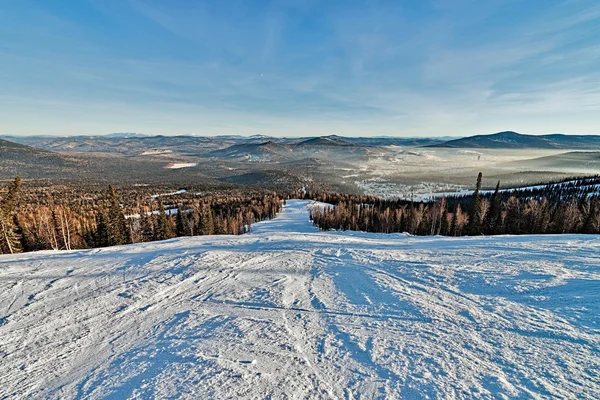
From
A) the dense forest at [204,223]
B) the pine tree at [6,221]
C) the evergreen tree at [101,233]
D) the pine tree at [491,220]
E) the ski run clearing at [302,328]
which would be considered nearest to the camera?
the ski run clearing at [302,328]

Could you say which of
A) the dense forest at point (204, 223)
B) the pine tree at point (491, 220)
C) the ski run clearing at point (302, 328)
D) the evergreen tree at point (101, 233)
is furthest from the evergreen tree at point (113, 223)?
the pine tree at point (491, 220)

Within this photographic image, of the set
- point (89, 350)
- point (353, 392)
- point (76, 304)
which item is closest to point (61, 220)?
point (76, 304)

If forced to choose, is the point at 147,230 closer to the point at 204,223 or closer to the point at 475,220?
the point at 204,223

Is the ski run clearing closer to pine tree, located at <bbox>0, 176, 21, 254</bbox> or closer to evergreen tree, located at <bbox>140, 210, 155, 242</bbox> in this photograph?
pine tree, located at <bbox>0, 176, 21, 254</bbox>

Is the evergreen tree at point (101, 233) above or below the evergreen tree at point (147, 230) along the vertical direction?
above

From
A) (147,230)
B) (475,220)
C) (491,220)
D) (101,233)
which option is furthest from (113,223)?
(491,220)

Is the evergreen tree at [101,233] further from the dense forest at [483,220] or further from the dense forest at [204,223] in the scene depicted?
the dense forest at [483,220]

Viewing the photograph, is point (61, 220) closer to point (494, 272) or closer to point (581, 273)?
point (494, 272)

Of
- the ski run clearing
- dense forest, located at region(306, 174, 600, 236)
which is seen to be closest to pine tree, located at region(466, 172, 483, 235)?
dense forest, located at region(306, 174, 600, 236)
